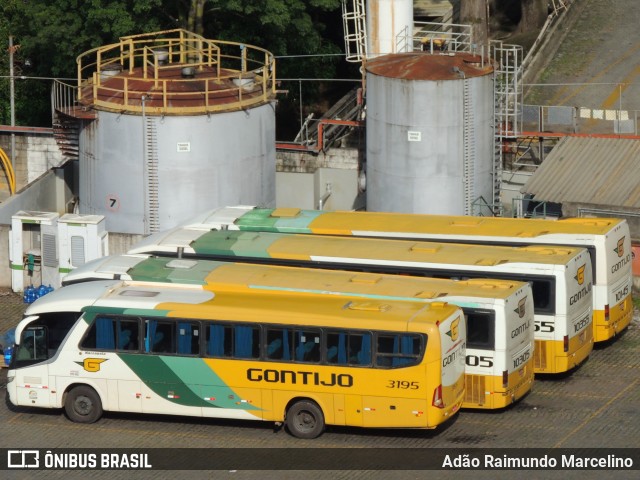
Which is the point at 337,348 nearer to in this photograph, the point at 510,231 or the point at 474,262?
the point at 474,262

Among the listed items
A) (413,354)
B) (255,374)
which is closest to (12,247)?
(255,374)

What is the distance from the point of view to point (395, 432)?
33.1 metres

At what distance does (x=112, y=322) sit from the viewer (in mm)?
33312

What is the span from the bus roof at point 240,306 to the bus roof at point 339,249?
3141 mm

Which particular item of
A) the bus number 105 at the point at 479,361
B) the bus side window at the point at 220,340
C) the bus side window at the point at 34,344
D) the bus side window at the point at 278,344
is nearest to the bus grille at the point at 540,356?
the bus number 105 at the point at 479,361

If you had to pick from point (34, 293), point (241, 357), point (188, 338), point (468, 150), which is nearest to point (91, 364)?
point (188, 338)

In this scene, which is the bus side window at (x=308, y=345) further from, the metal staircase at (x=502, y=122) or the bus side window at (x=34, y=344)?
the metal staircase at (x=502, y=122)

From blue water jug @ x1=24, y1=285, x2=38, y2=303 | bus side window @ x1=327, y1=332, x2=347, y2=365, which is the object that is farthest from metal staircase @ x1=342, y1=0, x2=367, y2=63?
bus side window @ x1=327, y1=332, x2=347, y2=365

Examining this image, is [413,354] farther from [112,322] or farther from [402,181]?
[402,181]

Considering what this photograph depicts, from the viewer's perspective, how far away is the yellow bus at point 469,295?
108ft

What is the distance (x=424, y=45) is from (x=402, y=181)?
9850 mm

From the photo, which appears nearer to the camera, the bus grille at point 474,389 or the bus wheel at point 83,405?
the bus grille at point 474,389

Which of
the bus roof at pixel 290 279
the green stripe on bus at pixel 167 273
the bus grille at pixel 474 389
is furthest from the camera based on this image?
the green stripe on bus at pixel 167 273

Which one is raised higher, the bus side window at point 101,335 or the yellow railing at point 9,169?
the yellow railing at point 9,169
